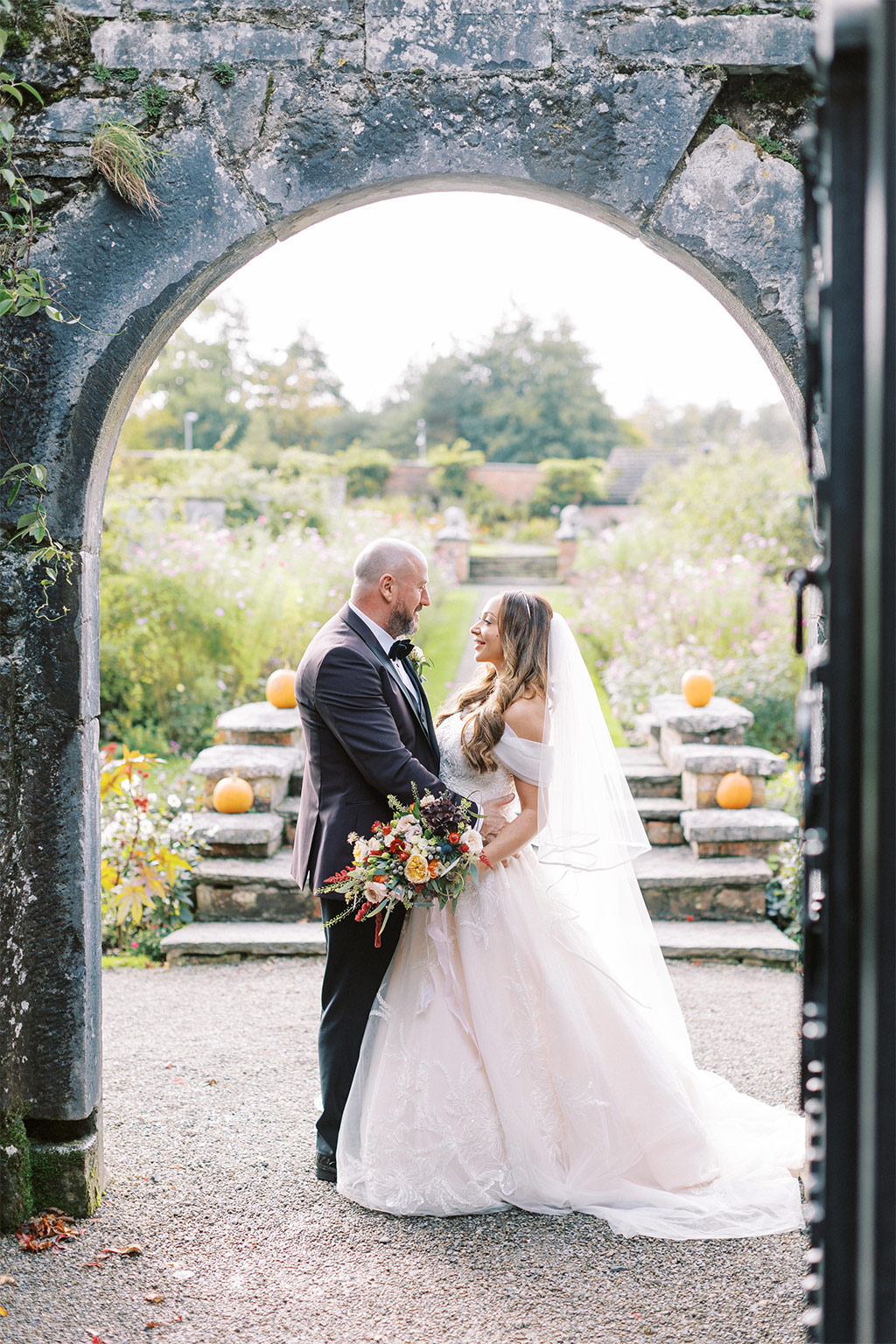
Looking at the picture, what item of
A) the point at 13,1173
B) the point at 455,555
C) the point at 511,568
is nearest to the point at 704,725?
the point at 13,1173

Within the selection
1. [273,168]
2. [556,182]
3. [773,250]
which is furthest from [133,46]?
[773,250]

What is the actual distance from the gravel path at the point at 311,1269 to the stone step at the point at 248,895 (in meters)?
2.05

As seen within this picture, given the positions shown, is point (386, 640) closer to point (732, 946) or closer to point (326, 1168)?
point (326, 1168)

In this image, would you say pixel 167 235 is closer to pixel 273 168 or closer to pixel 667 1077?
pixel 273 168

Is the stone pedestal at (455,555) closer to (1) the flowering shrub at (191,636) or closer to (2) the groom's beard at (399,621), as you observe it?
(1) the flowering shrub at (191,636)

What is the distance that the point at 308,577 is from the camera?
10188 millimetres

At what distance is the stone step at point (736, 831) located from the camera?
652cm

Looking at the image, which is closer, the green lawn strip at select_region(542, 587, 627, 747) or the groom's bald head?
the groom's bald head

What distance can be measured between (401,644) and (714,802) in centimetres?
379

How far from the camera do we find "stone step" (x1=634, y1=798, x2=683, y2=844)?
6.95 meters

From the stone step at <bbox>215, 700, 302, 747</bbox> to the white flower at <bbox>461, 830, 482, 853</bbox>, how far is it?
12.7ft

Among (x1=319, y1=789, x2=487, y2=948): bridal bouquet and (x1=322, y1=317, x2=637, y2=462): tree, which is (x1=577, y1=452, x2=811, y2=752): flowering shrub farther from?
(x1=322, y1=317, x2=637, y2=462): tree

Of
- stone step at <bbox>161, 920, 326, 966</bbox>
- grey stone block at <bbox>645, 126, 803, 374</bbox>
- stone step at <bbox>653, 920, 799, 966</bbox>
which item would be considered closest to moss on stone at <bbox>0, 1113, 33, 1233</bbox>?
stone step at <bbox>161, 920, 326, 966</bbox>

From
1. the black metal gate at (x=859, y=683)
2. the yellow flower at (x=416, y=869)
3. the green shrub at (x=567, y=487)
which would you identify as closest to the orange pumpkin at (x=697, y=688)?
the yellow flower at (x=416, y=869)
